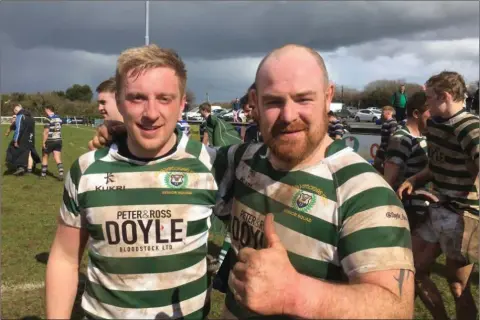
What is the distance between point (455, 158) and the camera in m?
4.11

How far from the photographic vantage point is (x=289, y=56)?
5.63 ft

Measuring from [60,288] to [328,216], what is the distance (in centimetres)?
138

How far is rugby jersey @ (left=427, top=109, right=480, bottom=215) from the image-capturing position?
12.9 feet

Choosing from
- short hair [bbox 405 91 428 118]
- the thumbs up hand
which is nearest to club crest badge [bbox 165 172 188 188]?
the thumbs up hand

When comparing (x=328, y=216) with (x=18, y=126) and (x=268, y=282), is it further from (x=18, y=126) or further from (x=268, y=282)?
(x=18, y=126)

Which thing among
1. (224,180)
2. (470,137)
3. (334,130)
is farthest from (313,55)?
(334,130)

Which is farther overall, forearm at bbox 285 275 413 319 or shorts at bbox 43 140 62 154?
shorts at bbox 43 140 62 154

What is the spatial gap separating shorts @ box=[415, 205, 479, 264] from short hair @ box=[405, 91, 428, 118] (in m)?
1.39

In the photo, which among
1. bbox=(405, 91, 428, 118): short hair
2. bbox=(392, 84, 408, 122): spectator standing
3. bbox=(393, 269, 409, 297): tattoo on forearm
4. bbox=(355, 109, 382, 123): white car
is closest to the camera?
bbox=(393, 269, 409, 297): tattoo on forearm

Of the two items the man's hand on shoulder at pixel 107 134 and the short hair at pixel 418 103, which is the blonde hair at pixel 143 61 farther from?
the short hair at pixel 418 103

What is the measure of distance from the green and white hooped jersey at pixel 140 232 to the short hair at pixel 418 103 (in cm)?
386

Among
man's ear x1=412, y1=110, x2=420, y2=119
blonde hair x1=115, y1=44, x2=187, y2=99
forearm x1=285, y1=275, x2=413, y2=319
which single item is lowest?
forearm x1=285, y1=275, x2=413, y2=319

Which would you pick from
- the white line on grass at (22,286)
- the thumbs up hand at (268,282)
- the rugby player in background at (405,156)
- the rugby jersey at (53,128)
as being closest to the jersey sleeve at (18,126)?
the rugby jersey at (53,128)

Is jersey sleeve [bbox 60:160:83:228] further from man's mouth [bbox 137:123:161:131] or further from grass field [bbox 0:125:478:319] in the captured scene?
grass field [bbox 0:125:478:319]
